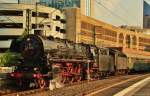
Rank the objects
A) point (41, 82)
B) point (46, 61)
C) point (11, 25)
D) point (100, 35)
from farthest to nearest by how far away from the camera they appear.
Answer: point (100, 35) < point (11, 25) < point (41, 82) < point (46, 61)

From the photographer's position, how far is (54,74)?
33.1 meters

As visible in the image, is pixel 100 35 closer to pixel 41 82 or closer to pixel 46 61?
pixel 41 82

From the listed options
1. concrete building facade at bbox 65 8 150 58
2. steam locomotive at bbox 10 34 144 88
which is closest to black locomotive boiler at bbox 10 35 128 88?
steam locomotive at bbox 10 34 144 88

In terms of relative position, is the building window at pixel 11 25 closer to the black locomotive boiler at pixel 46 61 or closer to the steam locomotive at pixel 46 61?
the black locomotive boiler at pixel 46 61

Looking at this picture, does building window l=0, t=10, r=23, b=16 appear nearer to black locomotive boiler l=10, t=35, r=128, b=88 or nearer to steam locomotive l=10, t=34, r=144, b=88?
black locomotive boiler l=10, t=35, r=128, b=88

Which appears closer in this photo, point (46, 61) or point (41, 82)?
point (46, 61)

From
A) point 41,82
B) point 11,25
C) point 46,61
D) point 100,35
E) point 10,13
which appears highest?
point 10,13

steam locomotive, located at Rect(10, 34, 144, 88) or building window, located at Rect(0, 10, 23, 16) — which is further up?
building window, located at Rect(0, 10, 23, 16)

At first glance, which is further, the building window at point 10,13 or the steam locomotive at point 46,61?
the building window at point 10,13

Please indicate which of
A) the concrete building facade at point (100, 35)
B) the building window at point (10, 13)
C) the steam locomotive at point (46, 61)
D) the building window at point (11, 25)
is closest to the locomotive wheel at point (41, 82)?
the steam locomotive at point (46, 61)

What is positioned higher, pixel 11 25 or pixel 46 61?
pixel 11 25

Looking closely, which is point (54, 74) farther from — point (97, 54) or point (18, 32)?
point (18, 32)

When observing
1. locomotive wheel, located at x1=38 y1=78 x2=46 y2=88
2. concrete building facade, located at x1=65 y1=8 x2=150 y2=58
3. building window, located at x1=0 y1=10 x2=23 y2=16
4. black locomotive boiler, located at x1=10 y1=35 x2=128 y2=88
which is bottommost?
locomotive wheel, located at x1=38 y1=78 x2=46 y2=88

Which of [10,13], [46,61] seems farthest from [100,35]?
[46,61]
